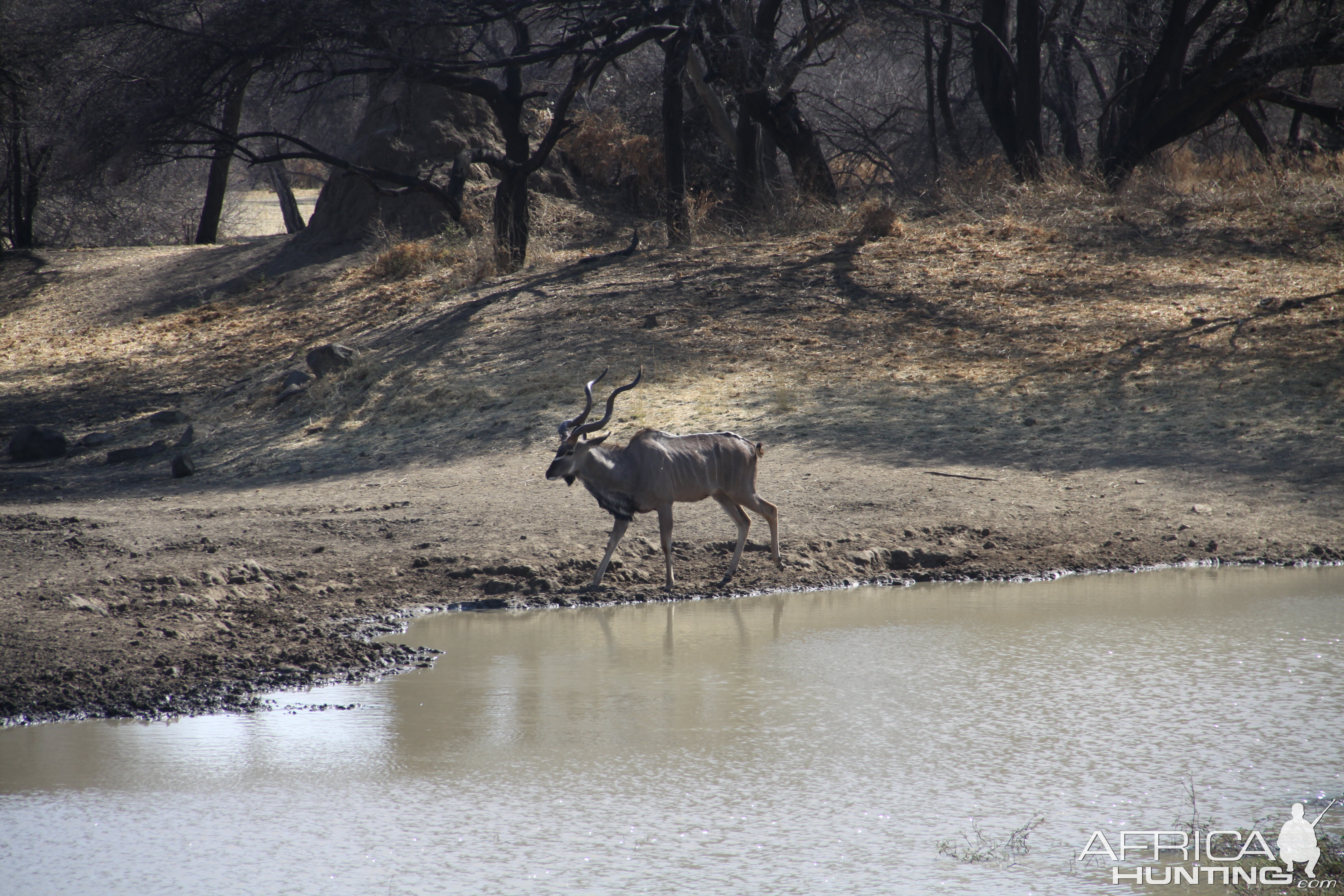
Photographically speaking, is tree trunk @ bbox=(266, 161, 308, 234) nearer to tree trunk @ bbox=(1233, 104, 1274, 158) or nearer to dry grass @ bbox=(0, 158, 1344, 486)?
dry grass @ bbox=(0, 158, 1344, 486)

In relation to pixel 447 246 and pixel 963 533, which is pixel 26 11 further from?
pixel 963 533

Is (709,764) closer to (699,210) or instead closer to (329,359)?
(329,359)

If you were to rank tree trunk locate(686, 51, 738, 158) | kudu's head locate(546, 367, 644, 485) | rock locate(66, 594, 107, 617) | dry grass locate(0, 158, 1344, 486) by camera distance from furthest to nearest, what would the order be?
tree trunk locate(686, 51, 738, 158) → dry grass locate(0, 158, 1344, 486) → kudu's head locate(546, 367, 644, 485) → rock locate(66, 594, 107, 617)

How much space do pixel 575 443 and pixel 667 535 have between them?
0.94 meters

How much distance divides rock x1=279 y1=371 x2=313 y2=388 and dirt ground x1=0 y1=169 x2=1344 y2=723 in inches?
11.3

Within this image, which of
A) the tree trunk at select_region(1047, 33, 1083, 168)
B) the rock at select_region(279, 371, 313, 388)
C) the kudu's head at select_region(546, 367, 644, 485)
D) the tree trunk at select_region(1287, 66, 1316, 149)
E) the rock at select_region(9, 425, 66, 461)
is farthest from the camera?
the tree trunk at select_region(1047, 33, 1083, 168)

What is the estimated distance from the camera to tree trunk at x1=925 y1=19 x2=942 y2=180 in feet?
76.6

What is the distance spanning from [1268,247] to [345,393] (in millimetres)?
12591

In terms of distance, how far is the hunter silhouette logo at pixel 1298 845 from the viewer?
3977mm

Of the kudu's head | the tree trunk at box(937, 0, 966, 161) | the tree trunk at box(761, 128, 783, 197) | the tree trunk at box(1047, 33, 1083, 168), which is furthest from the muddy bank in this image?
the tree trunk at box(937, 0, 966, 161)

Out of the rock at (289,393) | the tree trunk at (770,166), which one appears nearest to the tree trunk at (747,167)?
the tree trunk at (770,166)

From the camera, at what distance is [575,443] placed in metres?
8.86

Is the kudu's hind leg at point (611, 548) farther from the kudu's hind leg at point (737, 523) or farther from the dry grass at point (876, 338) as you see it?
the dry grass at point (876, 338)

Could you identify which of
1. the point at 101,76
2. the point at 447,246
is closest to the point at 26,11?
the point at 101,76
